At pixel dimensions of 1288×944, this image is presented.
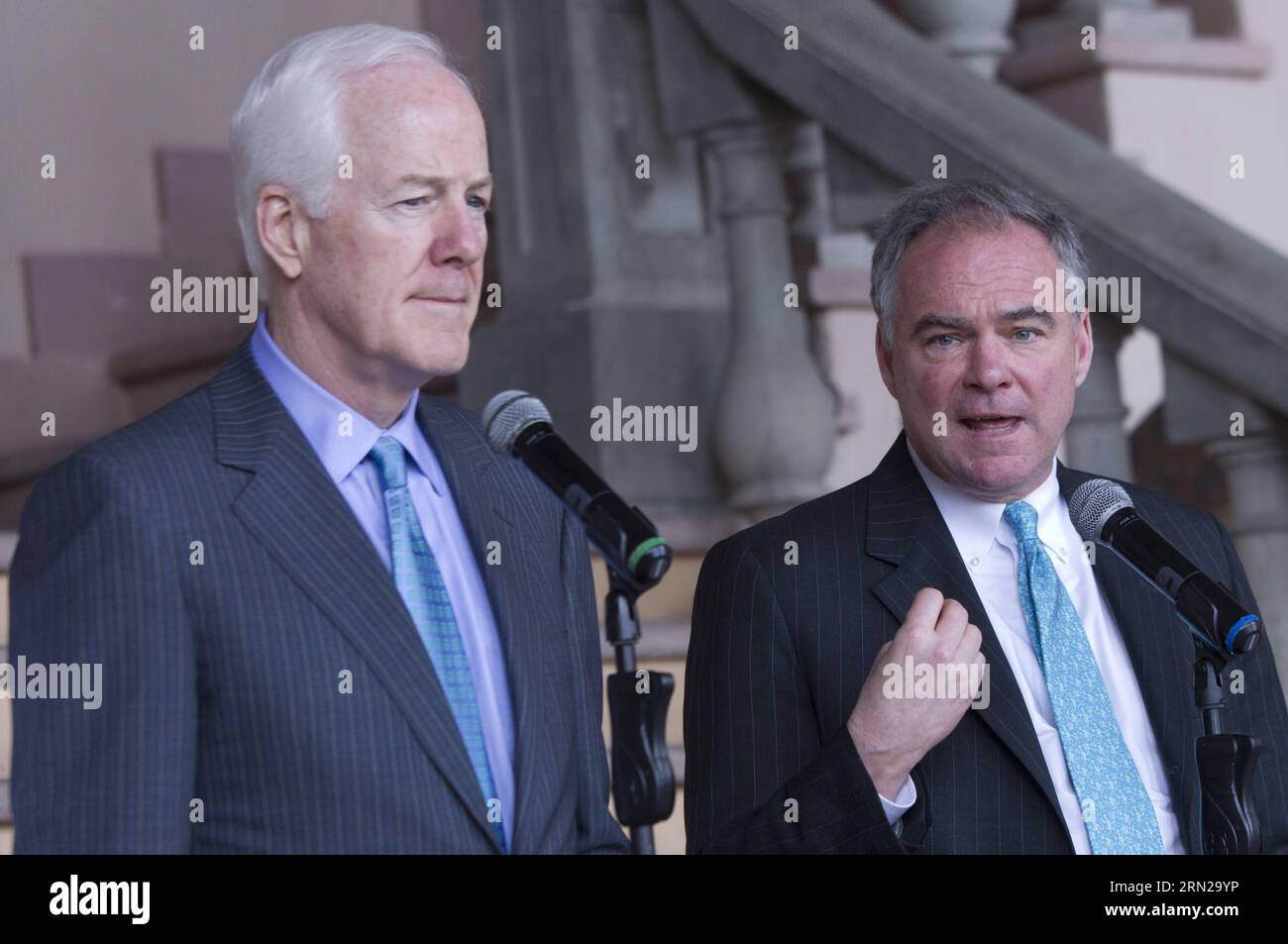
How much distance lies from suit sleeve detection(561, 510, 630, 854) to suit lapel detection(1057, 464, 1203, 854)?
0.69 m

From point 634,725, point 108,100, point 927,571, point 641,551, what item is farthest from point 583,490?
point 108,100

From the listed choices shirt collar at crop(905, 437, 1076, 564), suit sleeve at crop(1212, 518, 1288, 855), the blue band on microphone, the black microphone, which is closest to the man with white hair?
the black microphone

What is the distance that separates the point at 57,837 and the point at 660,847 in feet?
6.73

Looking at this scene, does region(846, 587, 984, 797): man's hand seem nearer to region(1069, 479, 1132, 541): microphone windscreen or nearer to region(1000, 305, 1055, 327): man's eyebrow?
region(1069, 479, 1132, 541): microphone windscreen

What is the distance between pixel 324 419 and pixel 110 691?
398 millimetres

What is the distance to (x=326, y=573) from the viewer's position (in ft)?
7.58

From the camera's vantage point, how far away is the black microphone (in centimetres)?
212

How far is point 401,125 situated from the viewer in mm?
2367

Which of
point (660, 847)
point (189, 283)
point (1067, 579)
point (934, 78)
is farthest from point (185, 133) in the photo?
point (1067, 579)

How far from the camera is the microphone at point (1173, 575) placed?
2375 millimetres

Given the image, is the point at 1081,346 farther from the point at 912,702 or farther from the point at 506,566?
the point at 506,566

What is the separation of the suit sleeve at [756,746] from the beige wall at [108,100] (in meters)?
3.71

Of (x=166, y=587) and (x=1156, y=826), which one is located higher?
(x=166, y=587)

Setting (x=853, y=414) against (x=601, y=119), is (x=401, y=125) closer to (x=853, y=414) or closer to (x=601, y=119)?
(x=601, y=119)
